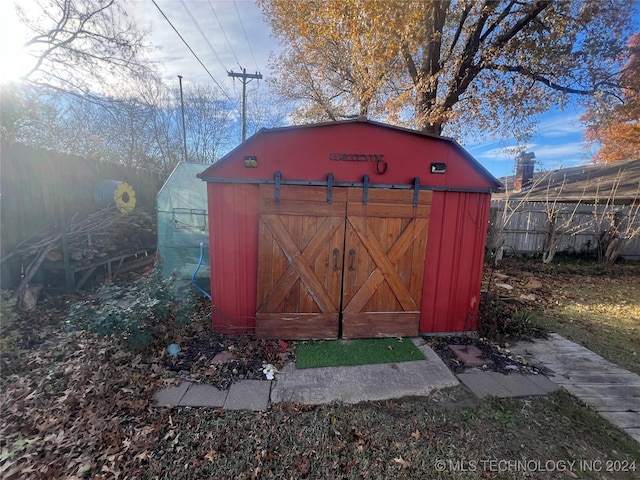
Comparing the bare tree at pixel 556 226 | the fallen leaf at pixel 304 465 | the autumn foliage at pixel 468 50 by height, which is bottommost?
the fallen leaf at pixel 304 465

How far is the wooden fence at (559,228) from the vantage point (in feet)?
28.8

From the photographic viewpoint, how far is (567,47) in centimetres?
669

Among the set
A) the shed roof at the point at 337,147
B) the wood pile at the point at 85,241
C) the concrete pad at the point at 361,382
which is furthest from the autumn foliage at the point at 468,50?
the wood pile at the point at 85,241

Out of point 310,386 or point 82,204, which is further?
point 82,204

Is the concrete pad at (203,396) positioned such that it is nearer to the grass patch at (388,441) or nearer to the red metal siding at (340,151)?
the grass patch at (388,441)

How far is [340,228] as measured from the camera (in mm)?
3783

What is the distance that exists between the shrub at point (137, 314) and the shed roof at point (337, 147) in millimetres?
1829

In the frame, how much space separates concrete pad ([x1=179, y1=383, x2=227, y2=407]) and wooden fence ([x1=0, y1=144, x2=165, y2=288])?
15.3ft

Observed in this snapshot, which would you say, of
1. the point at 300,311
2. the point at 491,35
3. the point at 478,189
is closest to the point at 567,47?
the point at 491,35

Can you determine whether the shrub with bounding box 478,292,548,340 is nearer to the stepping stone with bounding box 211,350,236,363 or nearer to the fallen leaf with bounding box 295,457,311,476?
the fallen leaf with bounding box 295,457,311,476

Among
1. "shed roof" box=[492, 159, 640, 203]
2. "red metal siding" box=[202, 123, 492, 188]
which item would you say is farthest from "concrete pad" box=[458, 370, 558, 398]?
"shed roof" box=[492, 159, 640, 203]

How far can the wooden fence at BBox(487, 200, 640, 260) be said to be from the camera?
879cm

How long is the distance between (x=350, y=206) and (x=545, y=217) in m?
9.01

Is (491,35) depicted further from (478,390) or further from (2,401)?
(2,401)
